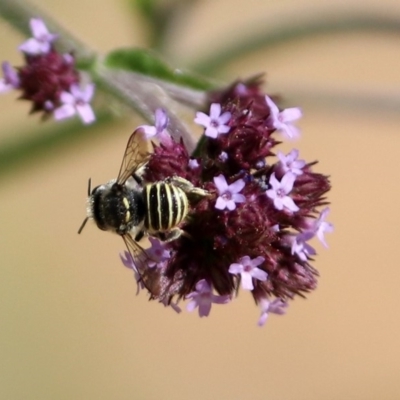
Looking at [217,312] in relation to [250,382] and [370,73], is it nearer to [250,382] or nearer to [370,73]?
[250,382]

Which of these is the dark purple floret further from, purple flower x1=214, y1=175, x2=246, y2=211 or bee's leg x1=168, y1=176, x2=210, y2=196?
purple flower x1=214, y1=175, x2=246, y2=211

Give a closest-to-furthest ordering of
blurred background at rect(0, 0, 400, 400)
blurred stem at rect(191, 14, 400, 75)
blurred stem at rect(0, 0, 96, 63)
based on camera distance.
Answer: blurred stem at rect(0, 0, 96, 63) < blurred stem at rect(191, 14, 400, 75) < blurred background at rect(0, 0, 400, 400)

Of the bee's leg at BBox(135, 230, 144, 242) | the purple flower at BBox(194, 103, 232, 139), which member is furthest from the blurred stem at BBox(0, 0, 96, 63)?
the bee's leg at BBox(135, 230, 144, 242)

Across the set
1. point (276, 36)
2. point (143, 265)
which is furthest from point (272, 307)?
point (276, 36)

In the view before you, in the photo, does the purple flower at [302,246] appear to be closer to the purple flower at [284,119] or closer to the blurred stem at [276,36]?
the purple flower at [284,119]

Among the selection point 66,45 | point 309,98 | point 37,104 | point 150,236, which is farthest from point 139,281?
point 309,98
